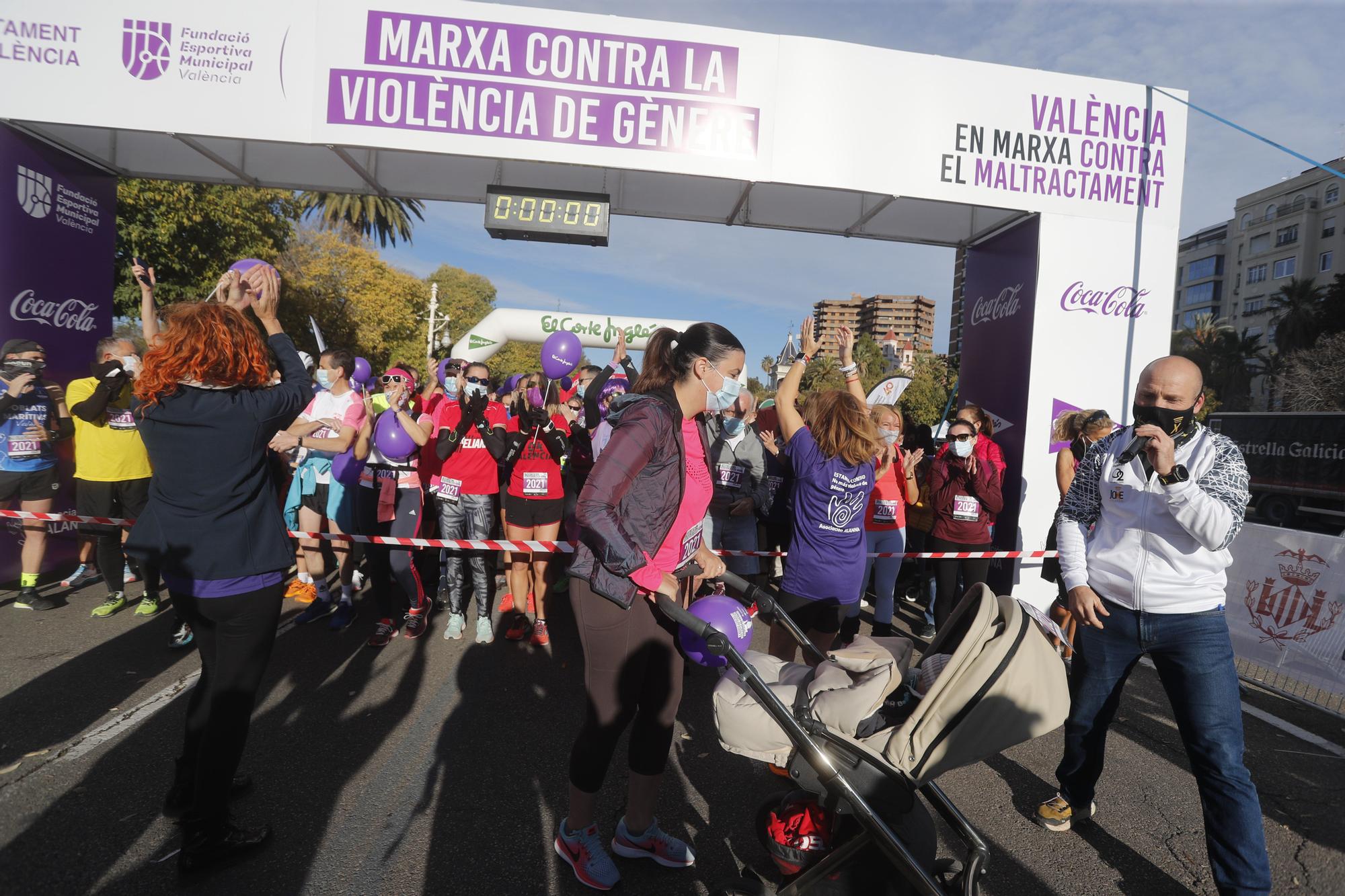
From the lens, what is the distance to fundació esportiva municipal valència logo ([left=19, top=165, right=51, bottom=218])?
20.6ft

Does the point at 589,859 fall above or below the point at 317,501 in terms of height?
below

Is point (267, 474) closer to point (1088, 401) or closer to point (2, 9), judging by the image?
point (2, 9)

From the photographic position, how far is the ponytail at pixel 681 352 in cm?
262

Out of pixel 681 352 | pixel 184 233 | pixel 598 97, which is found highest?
pixel 184 233

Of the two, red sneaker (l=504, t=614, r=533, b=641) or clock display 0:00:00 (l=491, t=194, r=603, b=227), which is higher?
clock display 0:00:00 (l=491, t=194, r=603, b=227)

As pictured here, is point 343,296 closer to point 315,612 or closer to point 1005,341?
point 315,612

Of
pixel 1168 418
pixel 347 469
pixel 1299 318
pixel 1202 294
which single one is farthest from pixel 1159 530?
pixel 1202 294

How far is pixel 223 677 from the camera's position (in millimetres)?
2525

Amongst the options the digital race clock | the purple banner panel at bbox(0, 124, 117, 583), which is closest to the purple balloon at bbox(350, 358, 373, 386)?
the digital race clock

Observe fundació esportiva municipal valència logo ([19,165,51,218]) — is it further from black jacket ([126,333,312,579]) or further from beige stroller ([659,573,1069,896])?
beige stroller ([659,573,1069,896])

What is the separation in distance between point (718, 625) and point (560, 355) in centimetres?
396

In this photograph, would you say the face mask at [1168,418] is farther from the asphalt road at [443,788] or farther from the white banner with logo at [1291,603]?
the white banner with logo at [1291,603]

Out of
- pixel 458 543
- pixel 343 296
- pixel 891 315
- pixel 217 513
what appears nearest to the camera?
pixel 217 513

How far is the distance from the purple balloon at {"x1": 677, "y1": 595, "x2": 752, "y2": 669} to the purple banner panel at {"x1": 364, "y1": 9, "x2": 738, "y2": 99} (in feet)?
18.0
